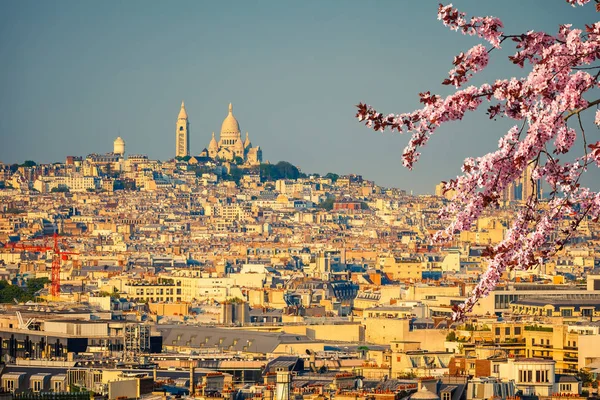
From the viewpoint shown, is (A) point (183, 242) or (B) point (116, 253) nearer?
(B) point (116, 253)

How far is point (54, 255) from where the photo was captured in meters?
113

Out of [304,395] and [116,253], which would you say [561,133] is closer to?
[304,395]

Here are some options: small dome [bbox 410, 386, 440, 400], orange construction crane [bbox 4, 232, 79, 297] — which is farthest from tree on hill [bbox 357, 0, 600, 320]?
orange construction crane [bbox 4, 232, 79, 297]

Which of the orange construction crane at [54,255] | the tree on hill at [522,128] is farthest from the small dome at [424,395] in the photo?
the orange construction crane at [54,255]

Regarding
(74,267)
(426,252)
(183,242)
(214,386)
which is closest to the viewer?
(214,386)

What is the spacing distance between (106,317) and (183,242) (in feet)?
332

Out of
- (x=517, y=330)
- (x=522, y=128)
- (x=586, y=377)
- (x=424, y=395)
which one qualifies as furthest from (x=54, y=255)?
(x=522, y=128)

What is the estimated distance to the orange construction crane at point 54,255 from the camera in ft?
312

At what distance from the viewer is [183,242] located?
546 ft

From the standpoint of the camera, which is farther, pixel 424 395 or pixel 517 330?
pixel 517 330

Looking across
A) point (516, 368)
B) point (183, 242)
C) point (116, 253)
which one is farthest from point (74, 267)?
point (516, 368)

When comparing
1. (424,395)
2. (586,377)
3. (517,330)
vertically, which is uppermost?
(517,330)

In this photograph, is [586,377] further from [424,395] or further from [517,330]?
[517,330]

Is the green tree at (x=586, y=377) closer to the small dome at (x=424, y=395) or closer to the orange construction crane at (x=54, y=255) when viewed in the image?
the small dome at (x=424, y=395)
